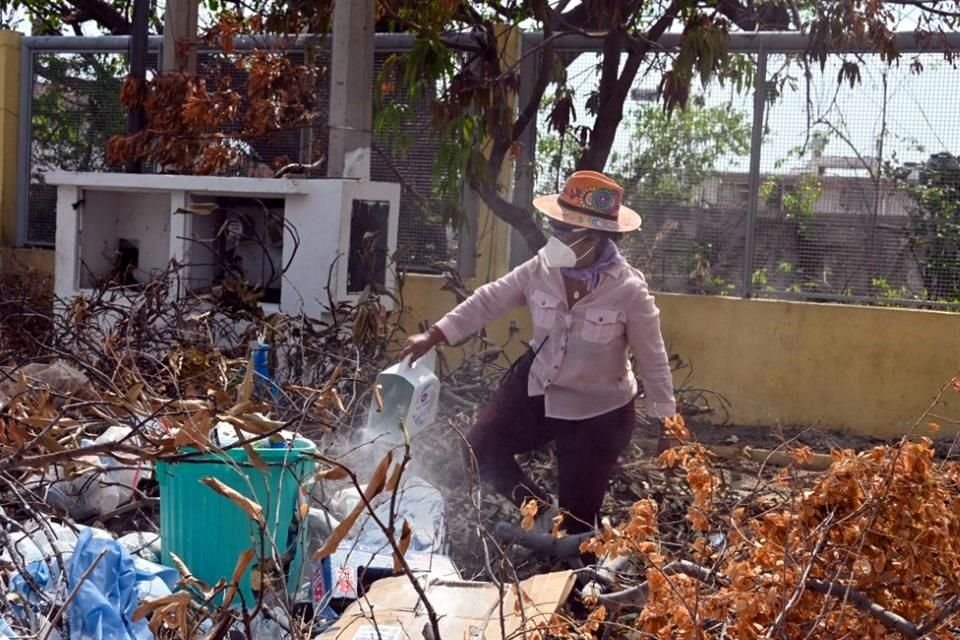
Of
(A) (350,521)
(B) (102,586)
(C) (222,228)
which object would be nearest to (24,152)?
(C) (222,228)

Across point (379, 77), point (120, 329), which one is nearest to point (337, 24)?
point (379, 77)

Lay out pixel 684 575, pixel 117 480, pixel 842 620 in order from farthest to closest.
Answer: pixel 117 480
pixel 684 575
pixel 842 620

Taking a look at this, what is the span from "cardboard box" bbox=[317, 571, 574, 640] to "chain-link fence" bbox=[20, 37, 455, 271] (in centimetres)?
439

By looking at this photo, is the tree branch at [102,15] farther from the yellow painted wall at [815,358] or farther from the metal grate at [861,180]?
the metal grate at [861,180]

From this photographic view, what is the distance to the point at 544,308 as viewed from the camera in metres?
5.12

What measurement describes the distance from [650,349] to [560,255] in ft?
1.64

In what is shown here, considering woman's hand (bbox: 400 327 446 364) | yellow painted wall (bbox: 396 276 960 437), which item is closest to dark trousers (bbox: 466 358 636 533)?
woman's hand (bbox: 400 327 446 364)

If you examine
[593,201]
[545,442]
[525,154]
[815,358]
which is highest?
[525,154]

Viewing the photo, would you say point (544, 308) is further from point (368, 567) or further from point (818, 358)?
point (818, 358)

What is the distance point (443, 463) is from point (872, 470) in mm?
3186


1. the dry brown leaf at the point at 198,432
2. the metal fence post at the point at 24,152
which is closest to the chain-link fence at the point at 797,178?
the metal fence post at the point at 24,152

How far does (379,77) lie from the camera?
814 cm

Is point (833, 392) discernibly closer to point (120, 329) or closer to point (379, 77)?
point (379, 77)

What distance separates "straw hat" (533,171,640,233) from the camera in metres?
5.07
